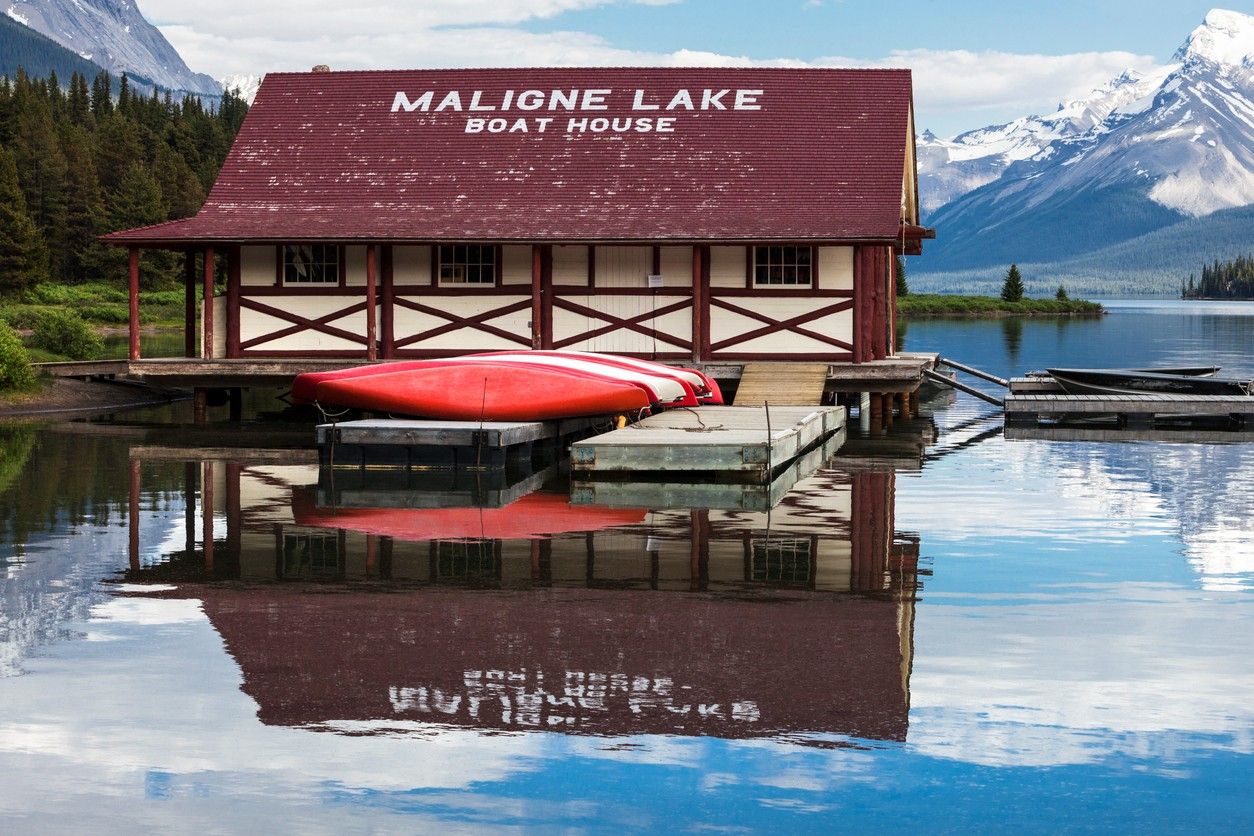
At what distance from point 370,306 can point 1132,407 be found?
1183 cm

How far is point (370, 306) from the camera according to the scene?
2867 centimetres

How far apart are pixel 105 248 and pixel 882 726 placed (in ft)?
292

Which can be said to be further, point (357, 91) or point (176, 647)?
point (357, 91)

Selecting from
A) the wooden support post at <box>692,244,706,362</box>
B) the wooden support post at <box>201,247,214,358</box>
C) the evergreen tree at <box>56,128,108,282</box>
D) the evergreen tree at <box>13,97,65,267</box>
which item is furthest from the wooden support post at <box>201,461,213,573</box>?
the evergreen tree at <box>13,97,65,267</box>

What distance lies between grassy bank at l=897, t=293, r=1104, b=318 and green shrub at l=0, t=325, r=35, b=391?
85.7 metres

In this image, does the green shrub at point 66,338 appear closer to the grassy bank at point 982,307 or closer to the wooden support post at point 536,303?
the wooden support post at point 536,303

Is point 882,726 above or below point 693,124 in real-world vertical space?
below

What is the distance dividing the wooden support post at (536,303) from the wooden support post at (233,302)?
4.89 meters

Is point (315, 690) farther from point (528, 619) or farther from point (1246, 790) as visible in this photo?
point (1246, 790)

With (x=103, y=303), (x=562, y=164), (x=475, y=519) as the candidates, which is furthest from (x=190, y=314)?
(x=103, y=303)

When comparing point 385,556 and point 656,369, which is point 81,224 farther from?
point 385,556

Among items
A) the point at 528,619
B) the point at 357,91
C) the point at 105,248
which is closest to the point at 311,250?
the point at 357,91

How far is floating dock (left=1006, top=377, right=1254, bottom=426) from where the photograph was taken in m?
27.1

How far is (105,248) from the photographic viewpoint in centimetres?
9200
